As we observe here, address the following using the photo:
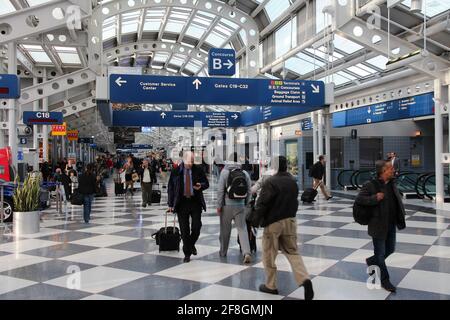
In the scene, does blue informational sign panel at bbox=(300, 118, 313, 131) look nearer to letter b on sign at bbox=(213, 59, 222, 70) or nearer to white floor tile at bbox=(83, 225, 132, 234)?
letter b on sign at bbox=(213, 59, 222, 70)

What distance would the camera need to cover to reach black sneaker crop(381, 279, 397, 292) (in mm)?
4602

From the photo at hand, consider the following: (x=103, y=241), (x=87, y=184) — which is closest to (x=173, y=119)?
(x=87, y=184)

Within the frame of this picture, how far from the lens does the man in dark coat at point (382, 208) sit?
453 cm

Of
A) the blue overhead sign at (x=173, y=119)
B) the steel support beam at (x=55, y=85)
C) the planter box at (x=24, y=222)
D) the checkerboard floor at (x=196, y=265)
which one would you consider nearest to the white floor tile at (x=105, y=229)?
the checkerboard floor at (x=196, y=265)

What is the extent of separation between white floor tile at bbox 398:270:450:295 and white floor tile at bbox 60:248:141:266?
377cm

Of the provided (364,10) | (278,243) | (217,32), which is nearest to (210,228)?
(278,243)

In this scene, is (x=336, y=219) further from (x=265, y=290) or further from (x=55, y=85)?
(x=55, y=85)

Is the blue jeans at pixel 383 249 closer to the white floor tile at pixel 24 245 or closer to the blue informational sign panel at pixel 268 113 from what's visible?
the white floor tile at pixel 24 245

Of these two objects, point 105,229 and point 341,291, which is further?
point 105,229

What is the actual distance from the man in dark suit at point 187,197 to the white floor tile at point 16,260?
2.05 meters

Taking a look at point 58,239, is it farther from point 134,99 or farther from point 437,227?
point 437,227

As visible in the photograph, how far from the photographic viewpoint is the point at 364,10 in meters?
10.9

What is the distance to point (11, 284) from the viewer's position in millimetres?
4926

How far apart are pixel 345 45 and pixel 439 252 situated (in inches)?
421
